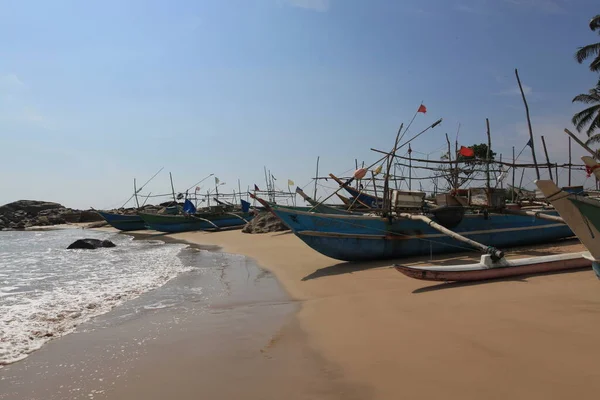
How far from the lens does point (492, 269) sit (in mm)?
7723

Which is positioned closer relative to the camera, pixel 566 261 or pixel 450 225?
pixel 566 261

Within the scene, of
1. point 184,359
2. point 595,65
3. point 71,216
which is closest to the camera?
point 184,359

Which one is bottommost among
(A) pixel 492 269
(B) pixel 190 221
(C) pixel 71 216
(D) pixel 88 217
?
(A) pixel 492 269

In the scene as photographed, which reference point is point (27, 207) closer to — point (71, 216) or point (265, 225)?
point (71, 216)

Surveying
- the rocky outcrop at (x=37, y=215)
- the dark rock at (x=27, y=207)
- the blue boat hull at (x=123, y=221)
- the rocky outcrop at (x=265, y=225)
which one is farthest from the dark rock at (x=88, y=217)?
the rocky outcrop at (x=265, y=225)

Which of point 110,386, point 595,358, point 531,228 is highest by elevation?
point 531,228

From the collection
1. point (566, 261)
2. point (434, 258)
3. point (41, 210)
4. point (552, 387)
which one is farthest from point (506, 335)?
point (41, 210)

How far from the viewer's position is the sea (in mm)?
6277

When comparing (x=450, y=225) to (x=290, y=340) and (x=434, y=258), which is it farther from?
(x=290, y=340)

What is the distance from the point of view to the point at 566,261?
26.1 feet

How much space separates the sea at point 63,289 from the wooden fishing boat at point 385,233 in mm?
3630

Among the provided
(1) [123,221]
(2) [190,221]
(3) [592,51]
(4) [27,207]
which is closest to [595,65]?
(3) [592,51]

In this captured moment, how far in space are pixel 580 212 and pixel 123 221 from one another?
4102cm

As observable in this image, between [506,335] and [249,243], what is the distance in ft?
56.7
